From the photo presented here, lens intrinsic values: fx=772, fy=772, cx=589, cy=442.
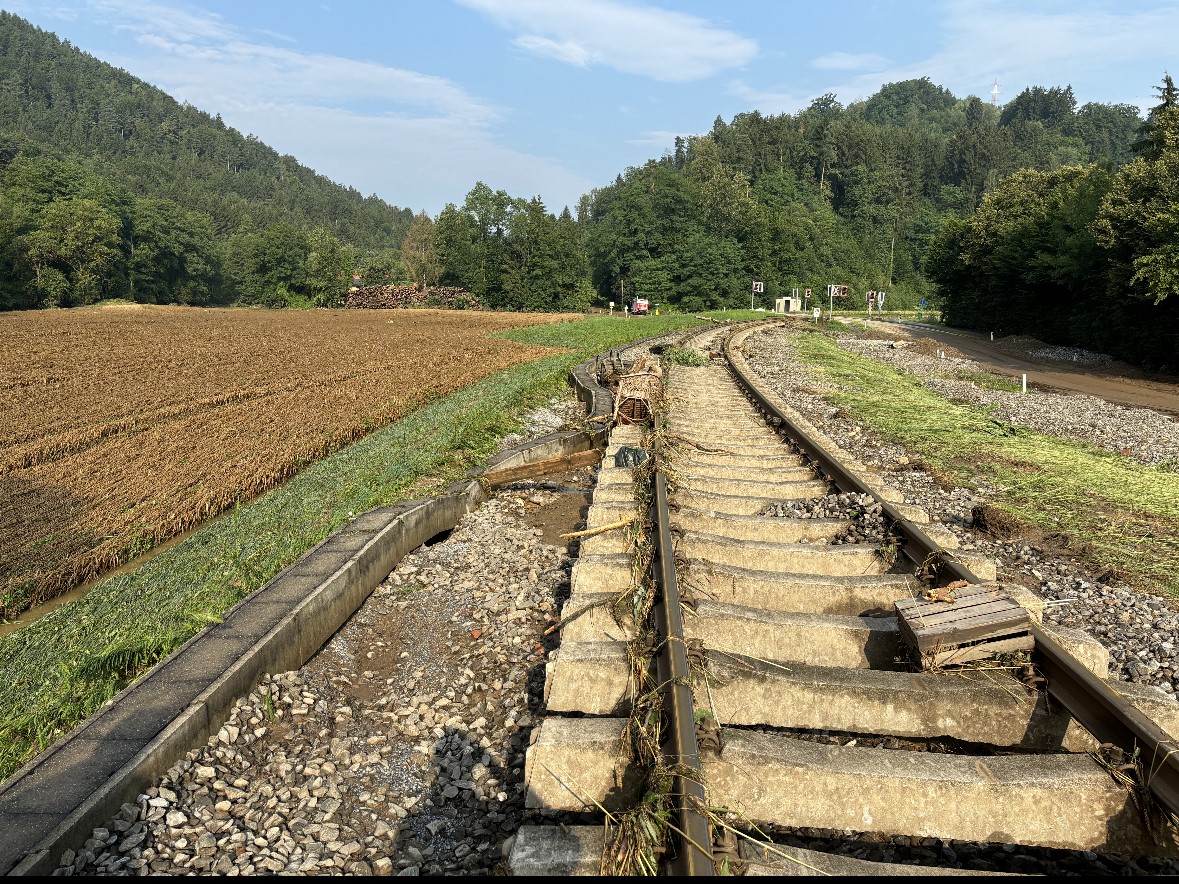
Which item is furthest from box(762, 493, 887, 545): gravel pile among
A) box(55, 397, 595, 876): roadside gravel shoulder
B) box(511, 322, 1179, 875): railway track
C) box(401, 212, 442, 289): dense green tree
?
box(401, 212, 442, 289): dense green tree

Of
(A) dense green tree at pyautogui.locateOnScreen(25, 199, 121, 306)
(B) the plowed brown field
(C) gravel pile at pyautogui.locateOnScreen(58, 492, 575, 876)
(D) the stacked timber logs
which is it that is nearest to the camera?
(C) gravel pile at pyautogui.locateOnScreen(58, 492, 575, 876)

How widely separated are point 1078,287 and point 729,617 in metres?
37.3

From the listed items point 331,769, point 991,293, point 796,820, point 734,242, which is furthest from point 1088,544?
point 734,242

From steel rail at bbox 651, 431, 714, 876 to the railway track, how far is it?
10 millimetres

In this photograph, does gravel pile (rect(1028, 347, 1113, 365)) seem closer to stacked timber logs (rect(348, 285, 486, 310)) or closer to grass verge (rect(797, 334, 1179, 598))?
grass verge (rect(797, 334, 1179, 598))

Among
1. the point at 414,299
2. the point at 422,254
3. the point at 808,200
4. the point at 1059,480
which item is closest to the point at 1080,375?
the point at 1059,480

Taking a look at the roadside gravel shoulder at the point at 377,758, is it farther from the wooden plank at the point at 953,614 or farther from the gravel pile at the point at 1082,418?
the gravel pile at the point at 1082,418

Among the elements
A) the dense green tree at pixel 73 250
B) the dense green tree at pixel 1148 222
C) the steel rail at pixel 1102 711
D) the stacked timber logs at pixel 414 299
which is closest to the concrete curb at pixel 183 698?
the steel rail at pixel 1102 711

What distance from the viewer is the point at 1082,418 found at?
14945 millimetres

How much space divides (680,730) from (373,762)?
1.62 m

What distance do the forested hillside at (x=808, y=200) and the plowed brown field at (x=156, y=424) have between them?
186 ft

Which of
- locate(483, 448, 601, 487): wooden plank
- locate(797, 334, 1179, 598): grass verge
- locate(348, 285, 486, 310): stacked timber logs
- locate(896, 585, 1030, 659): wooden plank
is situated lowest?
locate(483, 448, 601, 487): wooden plank

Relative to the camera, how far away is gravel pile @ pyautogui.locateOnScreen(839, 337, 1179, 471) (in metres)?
11.8

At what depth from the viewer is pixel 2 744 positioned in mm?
3881
